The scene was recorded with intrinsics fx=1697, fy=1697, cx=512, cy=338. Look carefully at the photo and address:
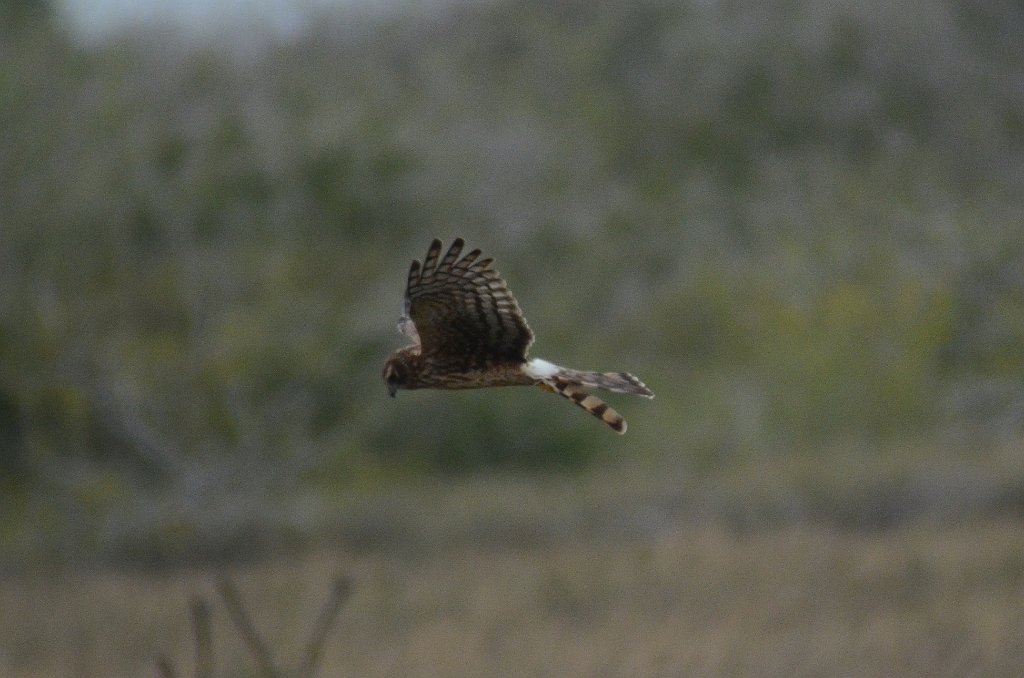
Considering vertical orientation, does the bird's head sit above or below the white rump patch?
below

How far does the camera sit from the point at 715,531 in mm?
22375

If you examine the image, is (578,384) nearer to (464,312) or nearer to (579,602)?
(464,312)

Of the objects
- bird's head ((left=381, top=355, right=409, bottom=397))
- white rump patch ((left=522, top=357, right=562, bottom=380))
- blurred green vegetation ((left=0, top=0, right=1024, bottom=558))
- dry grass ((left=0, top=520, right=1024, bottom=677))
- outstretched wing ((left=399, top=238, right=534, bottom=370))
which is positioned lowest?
bird's head ((left=381, top=355, right=409, bottom=397))

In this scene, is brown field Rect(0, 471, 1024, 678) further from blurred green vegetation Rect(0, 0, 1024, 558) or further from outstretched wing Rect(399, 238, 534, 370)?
outstretched wing Rect(399, 238, 534, 370)

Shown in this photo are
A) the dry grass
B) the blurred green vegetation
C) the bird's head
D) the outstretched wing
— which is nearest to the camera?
the bird's head

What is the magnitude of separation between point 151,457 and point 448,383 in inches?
863

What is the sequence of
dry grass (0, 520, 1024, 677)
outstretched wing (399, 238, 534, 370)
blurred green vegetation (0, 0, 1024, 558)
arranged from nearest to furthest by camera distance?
outstretched wing (399, 238, 534, 370)
dry grass (0, 520, 1024, 677)
blurred green vegetation (0, 0, 1024, 558)

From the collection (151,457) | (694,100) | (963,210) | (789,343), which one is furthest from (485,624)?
(694,100)

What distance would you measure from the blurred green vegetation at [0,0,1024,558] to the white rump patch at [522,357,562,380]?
1893 centimetres

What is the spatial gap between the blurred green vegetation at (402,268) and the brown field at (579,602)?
194cm

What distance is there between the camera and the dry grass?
1486cm

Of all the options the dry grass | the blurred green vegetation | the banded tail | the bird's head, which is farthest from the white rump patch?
the blurred green vegetation

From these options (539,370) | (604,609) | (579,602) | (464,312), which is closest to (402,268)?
(579,602)

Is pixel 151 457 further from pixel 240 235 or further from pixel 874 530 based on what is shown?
pixel 874 530
